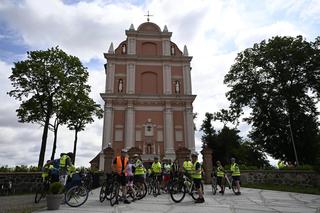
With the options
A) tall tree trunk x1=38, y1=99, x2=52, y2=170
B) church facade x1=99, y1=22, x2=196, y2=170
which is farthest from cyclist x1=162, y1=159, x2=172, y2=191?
church facade x1=99, y1=22, x2=196, y2=170

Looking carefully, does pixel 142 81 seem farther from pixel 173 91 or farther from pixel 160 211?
pixel 160 211

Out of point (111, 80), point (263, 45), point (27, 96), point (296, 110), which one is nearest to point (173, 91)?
point (111, 80)

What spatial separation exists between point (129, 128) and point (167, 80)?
346 inches

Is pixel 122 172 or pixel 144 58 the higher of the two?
pixel 144 58

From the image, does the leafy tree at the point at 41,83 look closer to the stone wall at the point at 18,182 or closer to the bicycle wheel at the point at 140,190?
the stone wall at the point at 18,182

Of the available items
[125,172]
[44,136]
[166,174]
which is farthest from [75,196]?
[44,136]

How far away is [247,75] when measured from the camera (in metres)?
27.4

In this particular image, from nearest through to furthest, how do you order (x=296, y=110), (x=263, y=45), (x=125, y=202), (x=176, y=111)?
1. (x=125, y=202)
2. (x=296, y=110)
3. (x=263, y=45)
4. (x=176, y=111)

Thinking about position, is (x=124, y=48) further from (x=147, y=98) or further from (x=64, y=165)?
(x=64, y=165)

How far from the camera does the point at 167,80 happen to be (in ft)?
109

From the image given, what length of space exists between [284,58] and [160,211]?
79.4ft

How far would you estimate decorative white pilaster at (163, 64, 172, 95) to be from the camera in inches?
1284

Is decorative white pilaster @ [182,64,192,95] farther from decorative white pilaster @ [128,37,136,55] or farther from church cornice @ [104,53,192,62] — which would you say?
decorative white pilaster @ [128,37,136,55]

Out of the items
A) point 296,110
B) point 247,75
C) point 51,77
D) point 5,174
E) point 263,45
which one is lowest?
point 5,174
